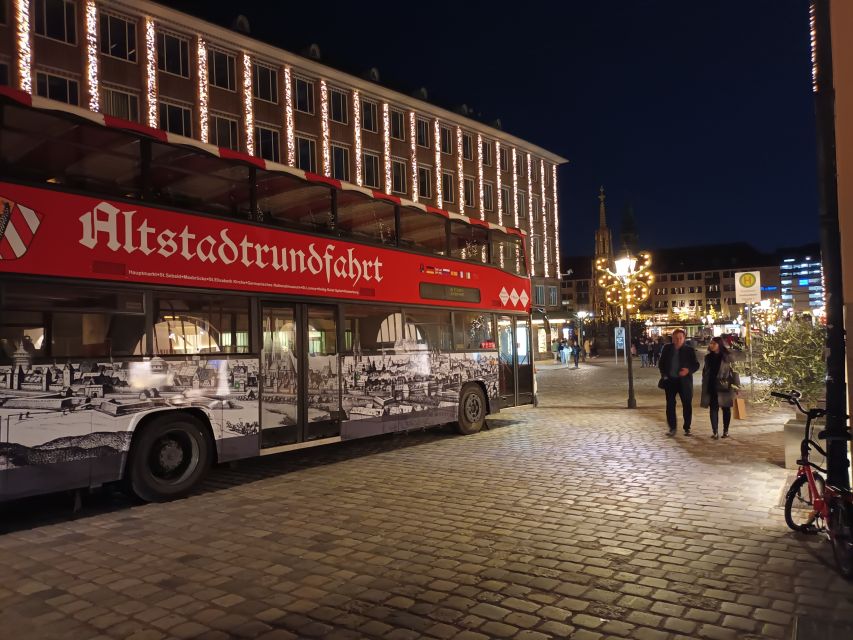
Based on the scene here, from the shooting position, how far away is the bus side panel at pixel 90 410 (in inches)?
256

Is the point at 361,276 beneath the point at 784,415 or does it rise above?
above

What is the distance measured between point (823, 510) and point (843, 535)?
563mm

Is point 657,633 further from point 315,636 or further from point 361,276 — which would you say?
point 361,276

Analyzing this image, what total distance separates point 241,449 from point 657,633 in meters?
6.07

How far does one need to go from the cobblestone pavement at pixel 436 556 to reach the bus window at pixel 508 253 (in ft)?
19.1

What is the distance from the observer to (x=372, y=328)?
1102cm

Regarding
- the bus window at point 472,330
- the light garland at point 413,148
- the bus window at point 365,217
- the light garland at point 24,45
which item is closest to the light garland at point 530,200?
the light garland at point 413,148

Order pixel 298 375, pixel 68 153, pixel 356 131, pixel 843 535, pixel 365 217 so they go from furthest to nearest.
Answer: pixel 356 131, pixel 365 217, pixel 298 375, pixel 68 153, pixel 843 535

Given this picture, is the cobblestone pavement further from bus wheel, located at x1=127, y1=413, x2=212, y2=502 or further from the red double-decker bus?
the red double-decker bus

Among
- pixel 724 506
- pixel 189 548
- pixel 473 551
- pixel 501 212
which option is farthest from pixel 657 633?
pixel 501 212

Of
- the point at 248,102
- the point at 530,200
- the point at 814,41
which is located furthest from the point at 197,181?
the point at 530,200

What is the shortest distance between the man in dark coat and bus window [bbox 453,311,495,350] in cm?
354

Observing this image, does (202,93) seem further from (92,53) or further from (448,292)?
(448,292)

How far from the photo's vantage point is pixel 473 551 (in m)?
5.72
